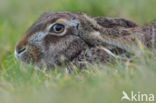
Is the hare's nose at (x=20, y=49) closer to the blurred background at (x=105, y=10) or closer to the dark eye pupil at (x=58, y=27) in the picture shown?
the dark eye pupil at (x=58, y=27)

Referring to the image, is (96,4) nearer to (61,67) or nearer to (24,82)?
(61,67)

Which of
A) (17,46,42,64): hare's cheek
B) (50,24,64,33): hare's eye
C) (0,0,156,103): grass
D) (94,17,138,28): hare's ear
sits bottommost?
(0,0,156,103): grass

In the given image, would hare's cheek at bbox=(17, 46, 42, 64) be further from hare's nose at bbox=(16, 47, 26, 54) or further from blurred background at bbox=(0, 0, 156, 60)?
blurred background at bbox=(0, 0, 156, 60)

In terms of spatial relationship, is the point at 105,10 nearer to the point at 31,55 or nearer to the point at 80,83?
the point at 31,55

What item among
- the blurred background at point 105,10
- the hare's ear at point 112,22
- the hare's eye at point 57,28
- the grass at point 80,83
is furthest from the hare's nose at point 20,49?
the blurred background at point 105,10

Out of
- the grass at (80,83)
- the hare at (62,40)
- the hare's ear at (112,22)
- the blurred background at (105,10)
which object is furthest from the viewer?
the blurred background at (105,10)

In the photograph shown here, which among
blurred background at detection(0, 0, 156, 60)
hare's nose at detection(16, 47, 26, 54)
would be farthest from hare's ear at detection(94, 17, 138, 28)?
blurred background at detection(0, 0, 156, 60)

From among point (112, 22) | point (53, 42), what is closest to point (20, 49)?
point (53, 42)

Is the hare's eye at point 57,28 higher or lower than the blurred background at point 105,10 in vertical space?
lower

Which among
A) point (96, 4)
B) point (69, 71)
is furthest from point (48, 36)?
point (96, 4)

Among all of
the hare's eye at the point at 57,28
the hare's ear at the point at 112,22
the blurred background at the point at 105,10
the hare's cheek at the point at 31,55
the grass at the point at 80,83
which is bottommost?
the grass at the point at 80,83
